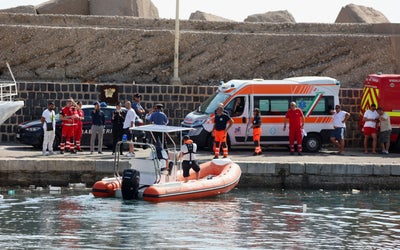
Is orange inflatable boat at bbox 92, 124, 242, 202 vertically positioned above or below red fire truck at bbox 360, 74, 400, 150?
below

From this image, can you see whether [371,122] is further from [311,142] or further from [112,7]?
[112,7]

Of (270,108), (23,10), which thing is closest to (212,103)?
(270,108)

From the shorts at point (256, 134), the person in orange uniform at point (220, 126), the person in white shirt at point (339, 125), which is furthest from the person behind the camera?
the person in white shirt at point (339, 125)

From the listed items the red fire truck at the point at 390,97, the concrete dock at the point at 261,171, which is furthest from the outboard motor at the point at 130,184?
the red fire truck at the point at 390,97

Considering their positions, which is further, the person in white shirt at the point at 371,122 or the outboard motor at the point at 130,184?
the person in white shirt at the point at 371,122

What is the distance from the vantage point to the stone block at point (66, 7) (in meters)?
56.2

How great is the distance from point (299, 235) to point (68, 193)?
775 centimetres

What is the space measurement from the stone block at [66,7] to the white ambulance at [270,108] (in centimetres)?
2000

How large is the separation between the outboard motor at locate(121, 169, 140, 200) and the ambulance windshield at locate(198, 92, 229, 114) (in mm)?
7535

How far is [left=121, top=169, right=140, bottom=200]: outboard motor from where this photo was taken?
97.2ft

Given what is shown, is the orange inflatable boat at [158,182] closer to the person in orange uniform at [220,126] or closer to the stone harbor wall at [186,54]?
the person in orange uniform at [220,126]

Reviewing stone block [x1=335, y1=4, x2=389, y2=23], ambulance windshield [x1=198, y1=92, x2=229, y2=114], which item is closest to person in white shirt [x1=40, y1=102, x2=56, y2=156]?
ambulance windshield [x1=198, y1=92, x2=229, y2=114]

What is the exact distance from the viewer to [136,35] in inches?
1986

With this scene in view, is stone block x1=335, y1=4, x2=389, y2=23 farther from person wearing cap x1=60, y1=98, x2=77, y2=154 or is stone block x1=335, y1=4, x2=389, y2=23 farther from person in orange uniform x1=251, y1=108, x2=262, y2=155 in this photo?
person wearing cap x1=60, y1=98, x2=77, y2=154
